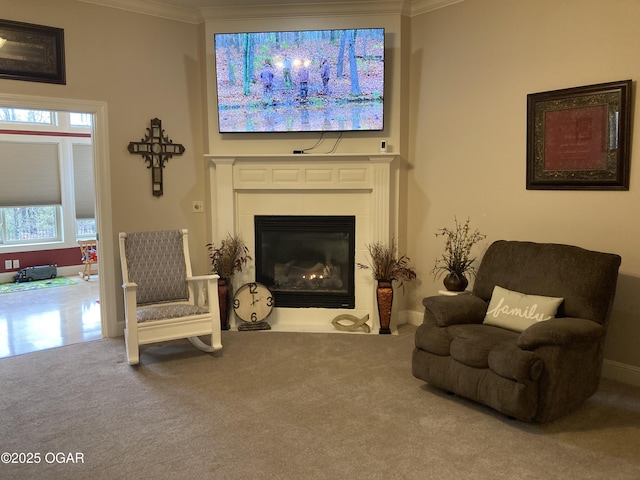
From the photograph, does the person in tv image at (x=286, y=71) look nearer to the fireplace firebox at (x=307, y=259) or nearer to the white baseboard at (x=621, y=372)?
the fireplace firebox at (x=307, y=259)

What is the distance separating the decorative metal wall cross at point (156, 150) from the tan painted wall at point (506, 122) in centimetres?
231

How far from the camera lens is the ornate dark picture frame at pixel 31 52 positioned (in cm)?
395

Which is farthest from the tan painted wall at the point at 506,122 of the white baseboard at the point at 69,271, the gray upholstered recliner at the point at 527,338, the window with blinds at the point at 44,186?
the white baseboard at the point at 69,271

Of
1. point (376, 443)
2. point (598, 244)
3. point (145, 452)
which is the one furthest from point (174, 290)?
point (598, 244)

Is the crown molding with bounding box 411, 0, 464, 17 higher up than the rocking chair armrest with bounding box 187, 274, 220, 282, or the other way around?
the crown molding with bounding box 411, 0, 464, 17

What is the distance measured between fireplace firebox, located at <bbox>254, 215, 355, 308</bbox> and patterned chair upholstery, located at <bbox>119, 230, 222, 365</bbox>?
2.47 feet

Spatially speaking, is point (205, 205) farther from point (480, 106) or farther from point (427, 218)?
point (480, 106)

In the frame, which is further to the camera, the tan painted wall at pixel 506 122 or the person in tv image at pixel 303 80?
the person in tv image at pixel 303 80

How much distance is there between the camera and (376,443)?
2.59 meters

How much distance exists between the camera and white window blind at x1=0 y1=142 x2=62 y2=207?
7164 mm

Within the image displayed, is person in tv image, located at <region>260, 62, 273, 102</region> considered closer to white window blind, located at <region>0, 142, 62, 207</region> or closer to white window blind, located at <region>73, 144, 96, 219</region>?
white window blind, located at <region>73, 144, 96, 219</region>

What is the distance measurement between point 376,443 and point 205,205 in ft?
10.3

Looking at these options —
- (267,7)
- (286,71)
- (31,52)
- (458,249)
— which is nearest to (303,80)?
(286,71)

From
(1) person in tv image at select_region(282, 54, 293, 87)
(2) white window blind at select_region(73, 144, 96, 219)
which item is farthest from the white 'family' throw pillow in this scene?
(2) white window blind at select_region(73, 144, 96, 219)
